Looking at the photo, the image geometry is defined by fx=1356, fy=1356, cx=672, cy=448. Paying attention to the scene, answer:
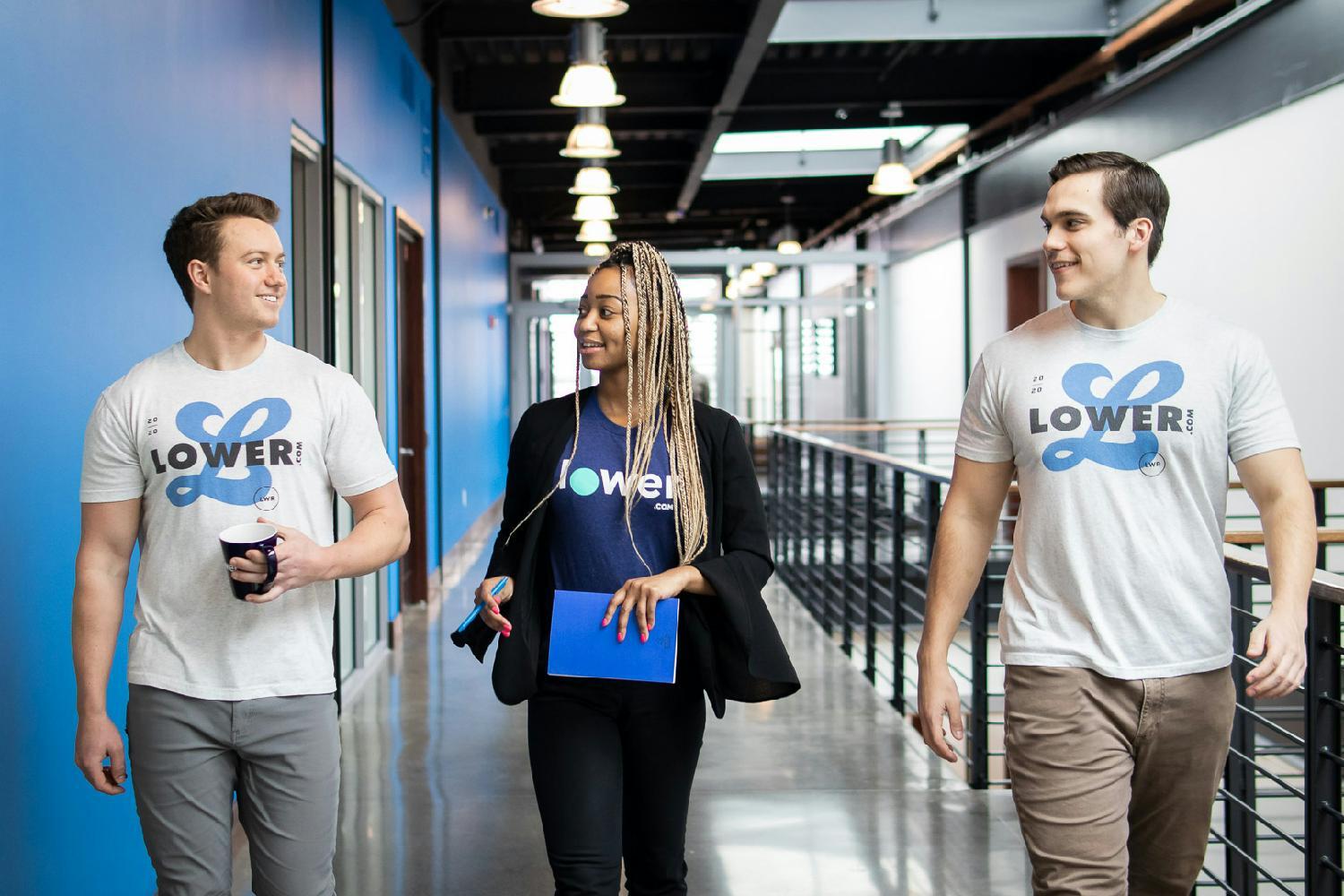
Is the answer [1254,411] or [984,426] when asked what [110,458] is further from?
[1254,411]

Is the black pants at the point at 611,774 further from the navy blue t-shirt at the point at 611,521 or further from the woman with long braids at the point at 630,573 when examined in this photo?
the navy blue t-shirt at the point at 611,521

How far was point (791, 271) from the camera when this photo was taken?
21016mm

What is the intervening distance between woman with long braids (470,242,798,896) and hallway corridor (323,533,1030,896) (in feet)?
4.30

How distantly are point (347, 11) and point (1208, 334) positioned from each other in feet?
13.5

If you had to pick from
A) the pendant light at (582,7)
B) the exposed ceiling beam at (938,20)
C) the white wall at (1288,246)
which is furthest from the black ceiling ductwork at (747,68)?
the pendant light at (582,7)

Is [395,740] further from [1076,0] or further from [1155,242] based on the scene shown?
[1076,0]

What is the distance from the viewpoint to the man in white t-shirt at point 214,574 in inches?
71.3

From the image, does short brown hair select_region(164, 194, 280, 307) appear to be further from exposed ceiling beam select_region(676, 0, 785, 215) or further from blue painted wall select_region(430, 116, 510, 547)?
blue painted wall select_region(430, 116, 510, 547)

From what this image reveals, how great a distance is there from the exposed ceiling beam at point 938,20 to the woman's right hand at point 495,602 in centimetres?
705

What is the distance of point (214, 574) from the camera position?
182cm

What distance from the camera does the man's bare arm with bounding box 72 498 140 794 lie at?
5.92ft

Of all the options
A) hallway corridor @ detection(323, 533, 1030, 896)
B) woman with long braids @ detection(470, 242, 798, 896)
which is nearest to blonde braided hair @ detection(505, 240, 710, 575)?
woman with long braids @ detection(470, 242, 798, 896)

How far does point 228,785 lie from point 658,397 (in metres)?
0.82

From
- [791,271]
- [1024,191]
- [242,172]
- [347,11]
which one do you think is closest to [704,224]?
[791,271]
